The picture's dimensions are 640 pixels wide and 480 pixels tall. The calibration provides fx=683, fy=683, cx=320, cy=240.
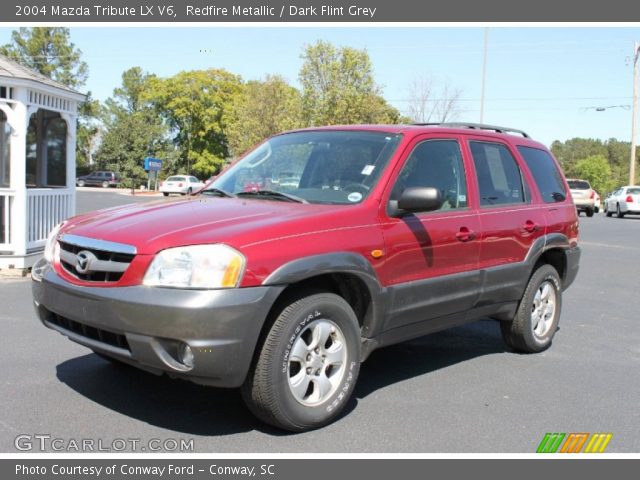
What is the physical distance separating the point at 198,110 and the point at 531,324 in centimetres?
6282

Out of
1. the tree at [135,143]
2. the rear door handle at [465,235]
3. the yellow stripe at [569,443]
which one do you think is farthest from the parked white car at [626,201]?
the tree at [135,143]

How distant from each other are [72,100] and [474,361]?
863cm

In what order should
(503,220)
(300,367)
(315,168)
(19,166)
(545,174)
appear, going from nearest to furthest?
(300,367) < (315,168) < (503,220) < (545,174) < (19,166)

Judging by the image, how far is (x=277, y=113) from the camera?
44000 millimetres

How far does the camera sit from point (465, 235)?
5.05 m

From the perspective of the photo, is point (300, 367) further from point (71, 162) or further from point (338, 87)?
point (338, 87)

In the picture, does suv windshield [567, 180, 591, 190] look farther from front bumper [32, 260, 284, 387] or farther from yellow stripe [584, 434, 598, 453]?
front bumper [32, 260, 284, 387]

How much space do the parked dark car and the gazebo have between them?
50064 millimetres

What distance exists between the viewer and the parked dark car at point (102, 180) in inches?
2382

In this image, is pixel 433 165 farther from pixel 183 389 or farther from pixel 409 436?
pixel 183 389

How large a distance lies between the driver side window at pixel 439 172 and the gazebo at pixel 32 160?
7.02 meters

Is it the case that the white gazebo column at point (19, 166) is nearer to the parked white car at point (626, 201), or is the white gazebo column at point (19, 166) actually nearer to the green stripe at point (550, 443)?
the green stripe at point (550, 443)

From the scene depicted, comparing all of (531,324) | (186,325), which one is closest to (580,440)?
(531,324)

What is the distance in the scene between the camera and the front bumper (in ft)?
11.7
